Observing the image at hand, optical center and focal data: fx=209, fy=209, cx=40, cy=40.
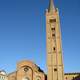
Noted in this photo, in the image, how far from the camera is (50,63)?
42.2m

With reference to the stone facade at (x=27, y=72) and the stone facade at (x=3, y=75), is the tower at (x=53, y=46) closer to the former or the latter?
the stone facade at (x=27, y=72)

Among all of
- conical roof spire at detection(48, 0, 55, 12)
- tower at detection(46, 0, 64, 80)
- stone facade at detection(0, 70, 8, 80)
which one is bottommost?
stone facade at detection(0, 70, 8, 80)

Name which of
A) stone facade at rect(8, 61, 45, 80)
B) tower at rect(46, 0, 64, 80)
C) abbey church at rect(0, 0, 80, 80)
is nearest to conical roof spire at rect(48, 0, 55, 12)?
tower at rect(46, 0, 64, 80)

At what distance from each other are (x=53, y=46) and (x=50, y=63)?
3.67 metres

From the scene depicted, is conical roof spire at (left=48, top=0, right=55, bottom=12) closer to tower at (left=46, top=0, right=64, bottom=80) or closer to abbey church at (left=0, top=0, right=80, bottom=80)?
tower at (left=46, top=0, right=64, bottom=80)

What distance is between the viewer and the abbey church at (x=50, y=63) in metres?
41.7

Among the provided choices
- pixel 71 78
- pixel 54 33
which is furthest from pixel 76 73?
pixel 54 33

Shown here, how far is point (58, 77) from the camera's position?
40.9 metres

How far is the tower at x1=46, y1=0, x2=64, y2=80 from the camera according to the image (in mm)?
41438

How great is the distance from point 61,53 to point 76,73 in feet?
27.5

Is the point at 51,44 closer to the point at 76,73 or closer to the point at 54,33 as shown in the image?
the point at 54,33

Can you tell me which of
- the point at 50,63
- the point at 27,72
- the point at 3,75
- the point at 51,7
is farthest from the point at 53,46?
the point at 3,75

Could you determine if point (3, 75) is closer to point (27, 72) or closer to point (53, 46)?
point (27, 72)

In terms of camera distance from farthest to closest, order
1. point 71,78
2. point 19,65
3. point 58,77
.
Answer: point 71,78 < point 19,65 < point 58,77
